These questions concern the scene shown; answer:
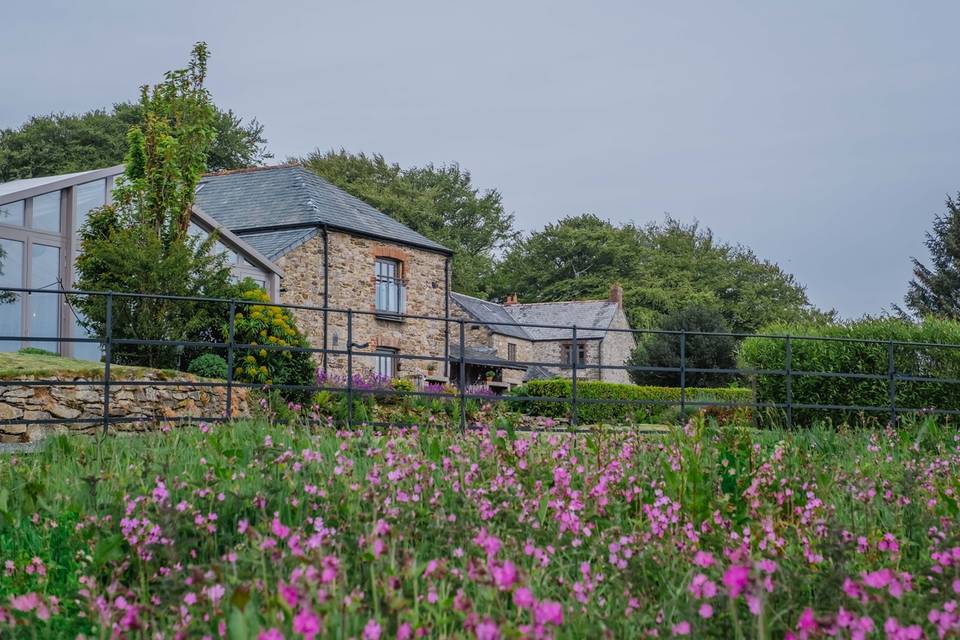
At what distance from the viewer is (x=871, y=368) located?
14.8 meters

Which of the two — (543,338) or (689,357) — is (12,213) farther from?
(543,338)

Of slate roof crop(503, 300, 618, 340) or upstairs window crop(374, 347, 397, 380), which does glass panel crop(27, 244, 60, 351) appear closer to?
upstairs window crop(374, 347, 397, 380)

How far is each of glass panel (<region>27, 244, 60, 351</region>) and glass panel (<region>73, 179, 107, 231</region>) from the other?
0.75 m

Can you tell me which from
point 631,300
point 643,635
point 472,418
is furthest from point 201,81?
point 631,300

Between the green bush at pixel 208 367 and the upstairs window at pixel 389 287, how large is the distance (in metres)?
11.0

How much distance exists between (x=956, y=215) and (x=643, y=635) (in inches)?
1554

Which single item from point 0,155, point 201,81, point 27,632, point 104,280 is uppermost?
point 0,155

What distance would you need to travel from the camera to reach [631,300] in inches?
2015

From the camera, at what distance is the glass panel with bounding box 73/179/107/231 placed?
17422mm

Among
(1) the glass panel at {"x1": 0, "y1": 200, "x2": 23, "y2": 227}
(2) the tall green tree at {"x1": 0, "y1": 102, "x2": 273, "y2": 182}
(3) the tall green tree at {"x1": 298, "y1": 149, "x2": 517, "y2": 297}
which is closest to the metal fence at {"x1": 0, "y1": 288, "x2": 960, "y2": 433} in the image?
(1) the glass panel at {"x1": 0, "y1": 200, "x2": 23, "y2": 227}

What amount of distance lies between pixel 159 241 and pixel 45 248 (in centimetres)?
387

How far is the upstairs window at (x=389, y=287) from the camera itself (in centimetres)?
2580

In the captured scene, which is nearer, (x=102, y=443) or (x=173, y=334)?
(x=102, y=443)

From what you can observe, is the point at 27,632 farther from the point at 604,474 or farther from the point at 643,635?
the point at 604,474
